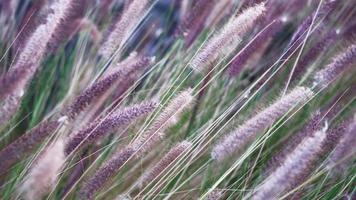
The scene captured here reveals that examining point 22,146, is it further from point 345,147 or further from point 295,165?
point 345,147

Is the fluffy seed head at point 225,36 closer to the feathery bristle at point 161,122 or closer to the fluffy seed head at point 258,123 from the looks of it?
the feathery bristle at point 161,122

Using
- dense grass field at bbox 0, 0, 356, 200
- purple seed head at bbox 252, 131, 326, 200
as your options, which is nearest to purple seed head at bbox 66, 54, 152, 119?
dense grass field at bbox 0, 0, 356, 200

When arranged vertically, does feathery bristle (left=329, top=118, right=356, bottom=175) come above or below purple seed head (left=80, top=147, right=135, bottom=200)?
above

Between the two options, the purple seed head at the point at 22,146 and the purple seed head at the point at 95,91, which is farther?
the purple seed head at the point at 95,91

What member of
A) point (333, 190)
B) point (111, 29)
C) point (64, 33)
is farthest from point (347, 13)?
point (64, 33)

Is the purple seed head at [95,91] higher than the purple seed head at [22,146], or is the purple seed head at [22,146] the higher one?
the purple seed head at [95,91]

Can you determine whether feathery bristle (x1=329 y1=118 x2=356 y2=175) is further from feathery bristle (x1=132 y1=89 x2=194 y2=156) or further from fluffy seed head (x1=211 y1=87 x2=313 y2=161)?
feathery bristle (x1=132 y1=89 x2=194 y2=156)

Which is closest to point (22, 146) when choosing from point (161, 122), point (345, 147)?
point (161, 122)

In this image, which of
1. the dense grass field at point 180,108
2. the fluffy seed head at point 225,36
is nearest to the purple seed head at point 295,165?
the dense grass field at point 180,108

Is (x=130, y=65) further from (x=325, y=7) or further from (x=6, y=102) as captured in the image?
(x=325, y=7)
